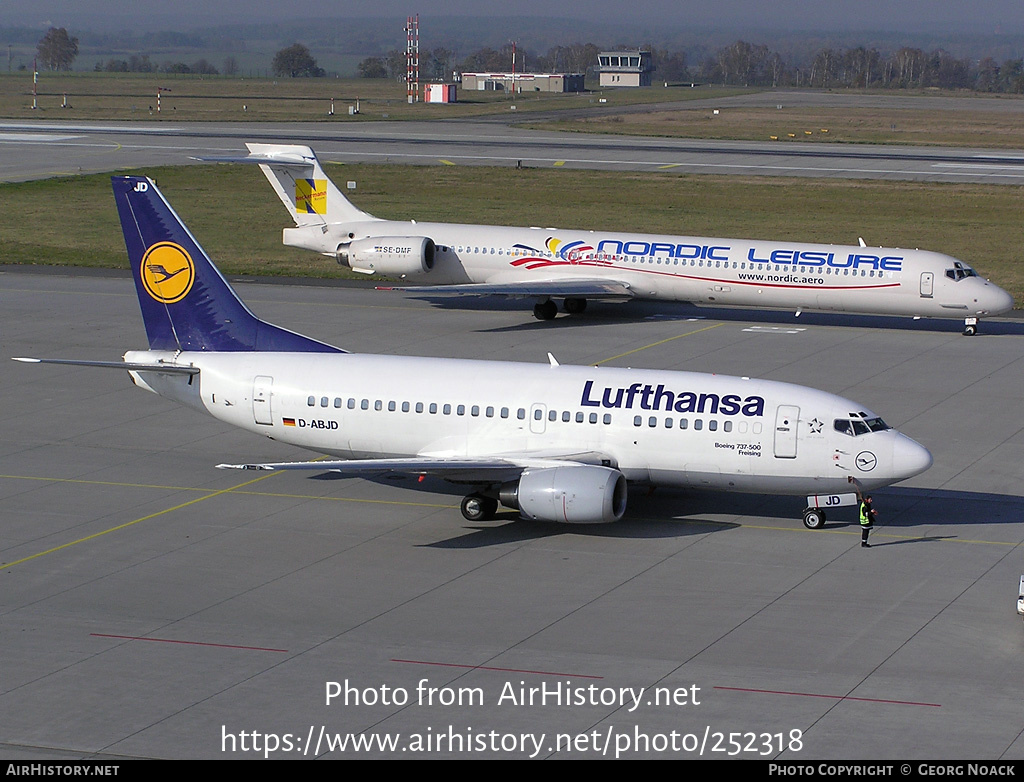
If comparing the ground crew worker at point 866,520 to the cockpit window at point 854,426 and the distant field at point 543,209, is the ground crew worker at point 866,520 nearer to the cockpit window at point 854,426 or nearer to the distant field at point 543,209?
the cockpit window at point 854,426

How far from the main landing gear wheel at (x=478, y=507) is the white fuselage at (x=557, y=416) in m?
1.05

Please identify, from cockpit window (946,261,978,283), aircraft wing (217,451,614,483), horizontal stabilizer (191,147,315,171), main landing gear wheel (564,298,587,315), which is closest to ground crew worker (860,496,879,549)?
aircraft wing (217,451,614,483)

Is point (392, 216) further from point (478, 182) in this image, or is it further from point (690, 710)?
point (690, 710)

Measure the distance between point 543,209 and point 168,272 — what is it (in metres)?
56.7

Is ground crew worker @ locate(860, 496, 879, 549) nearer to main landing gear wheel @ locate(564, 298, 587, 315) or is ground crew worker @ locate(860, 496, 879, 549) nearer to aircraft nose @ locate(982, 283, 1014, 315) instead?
aircraft nose @ locate(982, 283, 1014, 315)

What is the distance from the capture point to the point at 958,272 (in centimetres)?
5634

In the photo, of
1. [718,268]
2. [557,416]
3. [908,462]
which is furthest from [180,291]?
[718,268]

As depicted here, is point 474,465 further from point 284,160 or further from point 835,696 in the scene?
point 284,160

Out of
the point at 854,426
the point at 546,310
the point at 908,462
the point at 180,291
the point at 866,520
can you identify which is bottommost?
the point at 866,520

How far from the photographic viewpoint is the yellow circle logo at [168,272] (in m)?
36.0

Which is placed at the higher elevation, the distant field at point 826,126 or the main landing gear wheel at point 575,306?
the distant field at point 826,126

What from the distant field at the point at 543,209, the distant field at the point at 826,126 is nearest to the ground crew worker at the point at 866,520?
the distant field at the point at 543,209

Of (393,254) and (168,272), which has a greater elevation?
(168,272)

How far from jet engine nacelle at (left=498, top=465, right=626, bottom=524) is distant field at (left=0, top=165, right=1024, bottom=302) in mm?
40605
